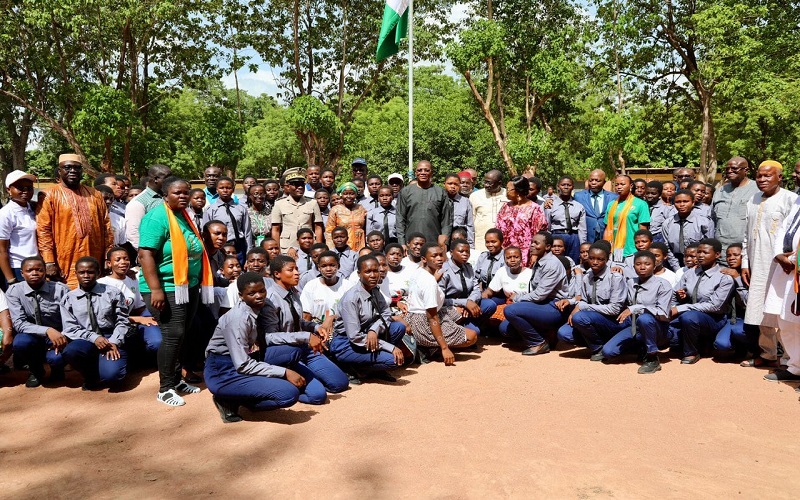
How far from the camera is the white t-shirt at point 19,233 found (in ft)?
20.2

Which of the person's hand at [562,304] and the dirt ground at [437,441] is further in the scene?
the person's hand at [562,304]

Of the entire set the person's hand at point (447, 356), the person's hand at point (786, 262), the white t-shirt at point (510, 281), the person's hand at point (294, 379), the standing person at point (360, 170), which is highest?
the standing person at point (360, 170)

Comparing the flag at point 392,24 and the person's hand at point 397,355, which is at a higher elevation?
the flag at point 392,24

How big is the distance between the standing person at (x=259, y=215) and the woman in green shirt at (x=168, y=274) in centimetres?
282

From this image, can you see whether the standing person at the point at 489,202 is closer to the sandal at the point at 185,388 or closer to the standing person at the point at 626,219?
the standing person at the point at 626,219

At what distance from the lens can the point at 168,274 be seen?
17.3ft

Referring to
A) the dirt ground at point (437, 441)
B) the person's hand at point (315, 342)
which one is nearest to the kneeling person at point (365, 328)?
the dirt ground at point (437, 441)

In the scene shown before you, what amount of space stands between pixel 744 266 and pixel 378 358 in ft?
12.4

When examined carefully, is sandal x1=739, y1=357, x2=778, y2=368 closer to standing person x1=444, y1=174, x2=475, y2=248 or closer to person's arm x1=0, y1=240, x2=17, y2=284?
standing person x1=444, y1=174, x2=475, y2=248

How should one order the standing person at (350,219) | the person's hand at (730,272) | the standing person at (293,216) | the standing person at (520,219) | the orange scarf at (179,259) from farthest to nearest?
the standing person at (350,219)
the standing person at (293,216)
the standing person at (520,219)
the person's hand at (730,272)
the orange scarf at (179,259)

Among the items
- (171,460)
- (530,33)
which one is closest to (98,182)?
(171,460)

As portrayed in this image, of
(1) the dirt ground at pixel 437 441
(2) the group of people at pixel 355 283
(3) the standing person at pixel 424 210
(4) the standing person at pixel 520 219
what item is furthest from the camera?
(3) the standing person at pixel 424 210

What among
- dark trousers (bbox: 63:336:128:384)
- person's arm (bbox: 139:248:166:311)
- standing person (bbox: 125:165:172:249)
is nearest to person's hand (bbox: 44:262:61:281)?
dark trousers (bbox: 63:336:128:384)

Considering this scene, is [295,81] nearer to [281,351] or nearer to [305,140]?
[305,140]
